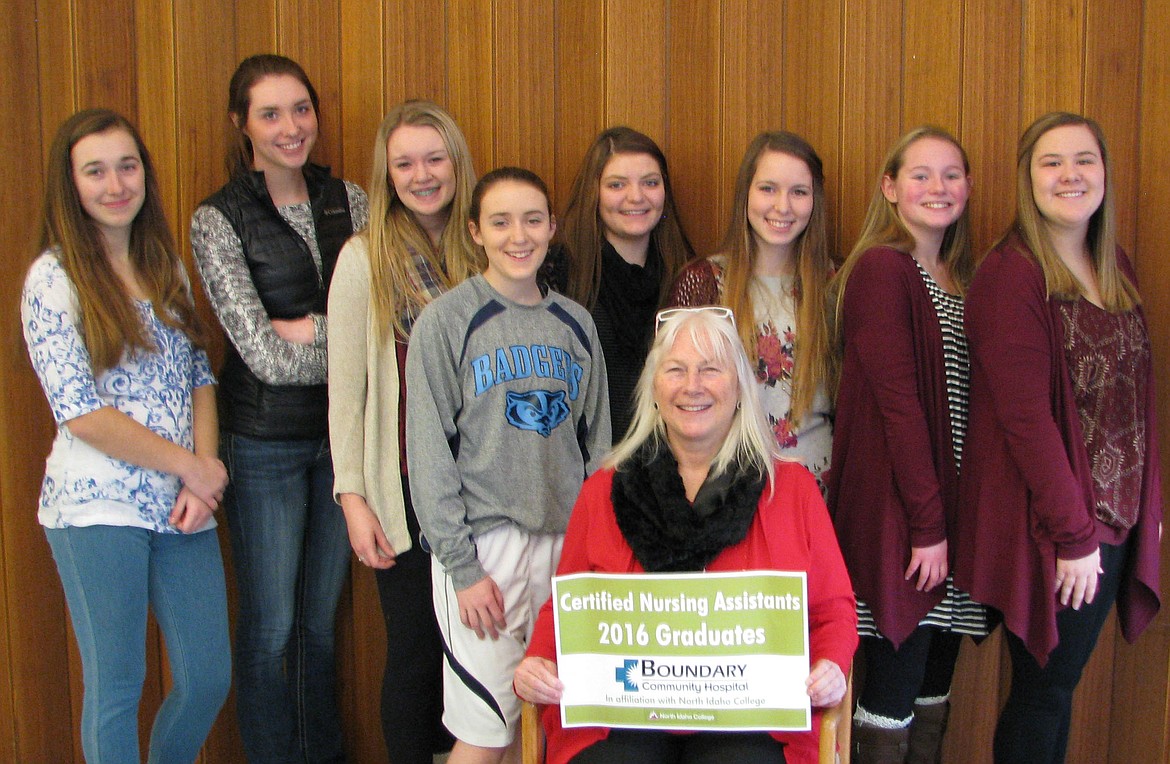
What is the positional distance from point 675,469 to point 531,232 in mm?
608

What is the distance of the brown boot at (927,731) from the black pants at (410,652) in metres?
1.16

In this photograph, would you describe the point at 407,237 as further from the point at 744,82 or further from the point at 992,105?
the point at 992,105

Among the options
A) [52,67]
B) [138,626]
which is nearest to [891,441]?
[138,626]

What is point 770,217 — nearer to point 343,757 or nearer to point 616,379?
point 616,379

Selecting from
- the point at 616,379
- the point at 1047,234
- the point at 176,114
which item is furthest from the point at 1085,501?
the point at 176,114

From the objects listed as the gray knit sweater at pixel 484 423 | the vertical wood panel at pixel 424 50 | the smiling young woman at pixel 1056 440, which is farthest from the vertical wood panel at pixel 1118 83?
the vertical wood panel at pixel 424 50

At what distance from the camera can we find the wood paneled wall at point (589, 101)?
101 inches

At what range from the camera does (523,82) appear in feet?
9.43

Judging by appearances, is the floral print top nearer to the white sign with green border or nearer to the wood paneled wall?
the wood paneled wall

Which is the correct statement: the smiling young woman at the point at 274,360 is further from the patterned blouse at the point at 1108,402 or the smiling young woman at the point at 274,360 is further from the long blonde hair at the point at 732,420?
the patterned blouse at the point at 1108,402

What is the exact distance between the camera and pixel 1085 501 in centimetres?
208

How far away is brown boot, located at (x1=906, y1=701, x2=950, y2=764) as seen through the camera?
2.40 m

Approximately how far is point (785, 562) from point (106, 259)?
1.56 m

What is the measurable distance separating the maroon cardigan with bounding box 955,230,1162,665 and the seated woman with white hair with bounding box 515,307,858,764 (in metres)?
0.50
